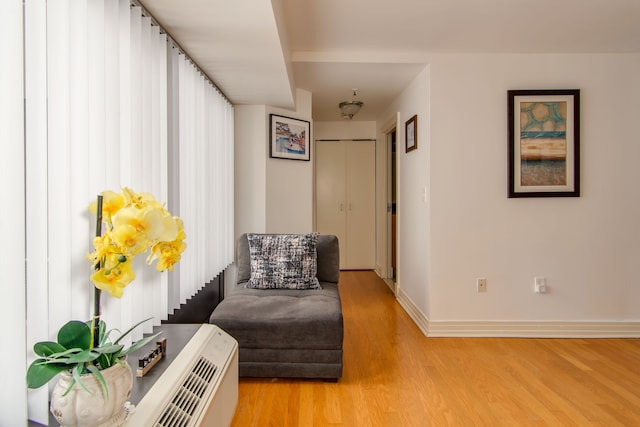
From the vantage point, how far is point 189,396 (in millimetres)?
1126

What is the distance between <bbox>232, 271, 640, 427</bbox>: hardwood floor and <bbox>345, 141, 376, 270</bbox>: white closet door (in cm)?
269

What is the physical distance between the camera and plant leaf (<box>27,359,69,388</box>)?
2.41 ft

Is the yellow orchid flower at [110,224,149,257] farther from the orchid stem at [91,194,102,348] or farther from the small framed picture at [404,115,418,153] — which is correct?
the small framed picture at [404,115,418,153]

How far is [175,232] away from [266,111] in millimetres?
3093

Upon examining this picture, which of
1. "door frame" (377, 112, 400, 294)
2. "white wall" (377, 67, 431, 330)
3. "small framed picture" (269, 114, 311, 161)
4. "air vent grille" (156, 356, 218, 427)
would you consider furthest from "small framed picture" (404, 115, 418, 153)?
"air vent grille" (156, 356, 218, 427)

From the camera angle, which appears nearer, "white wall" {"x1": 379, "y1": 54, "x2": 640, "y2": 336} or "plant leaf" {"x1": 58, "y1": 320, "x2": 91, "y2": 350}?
"plant leaf" {"x1": 58, "y1": 320, "x2": 91, "y2": 350}

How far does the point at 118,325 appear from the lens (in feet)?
5.09

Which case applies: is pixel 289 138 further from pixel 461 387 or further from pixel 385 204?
pixel 461 387

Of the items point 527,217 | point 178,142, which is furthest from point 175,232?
point 527,217

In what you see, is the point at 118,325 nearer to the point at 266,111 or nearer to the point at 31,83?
the point at 31,83

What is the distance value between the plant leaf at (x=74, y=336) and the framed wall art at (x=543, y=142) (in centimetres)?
320

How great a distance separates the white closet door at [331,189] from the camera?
580cm

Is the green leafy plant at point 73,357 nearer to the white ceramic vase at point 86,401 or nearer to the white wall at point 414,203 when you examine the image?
the white ceramic vase at point 86,401

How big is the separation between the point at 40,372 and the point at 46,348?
51 mm
